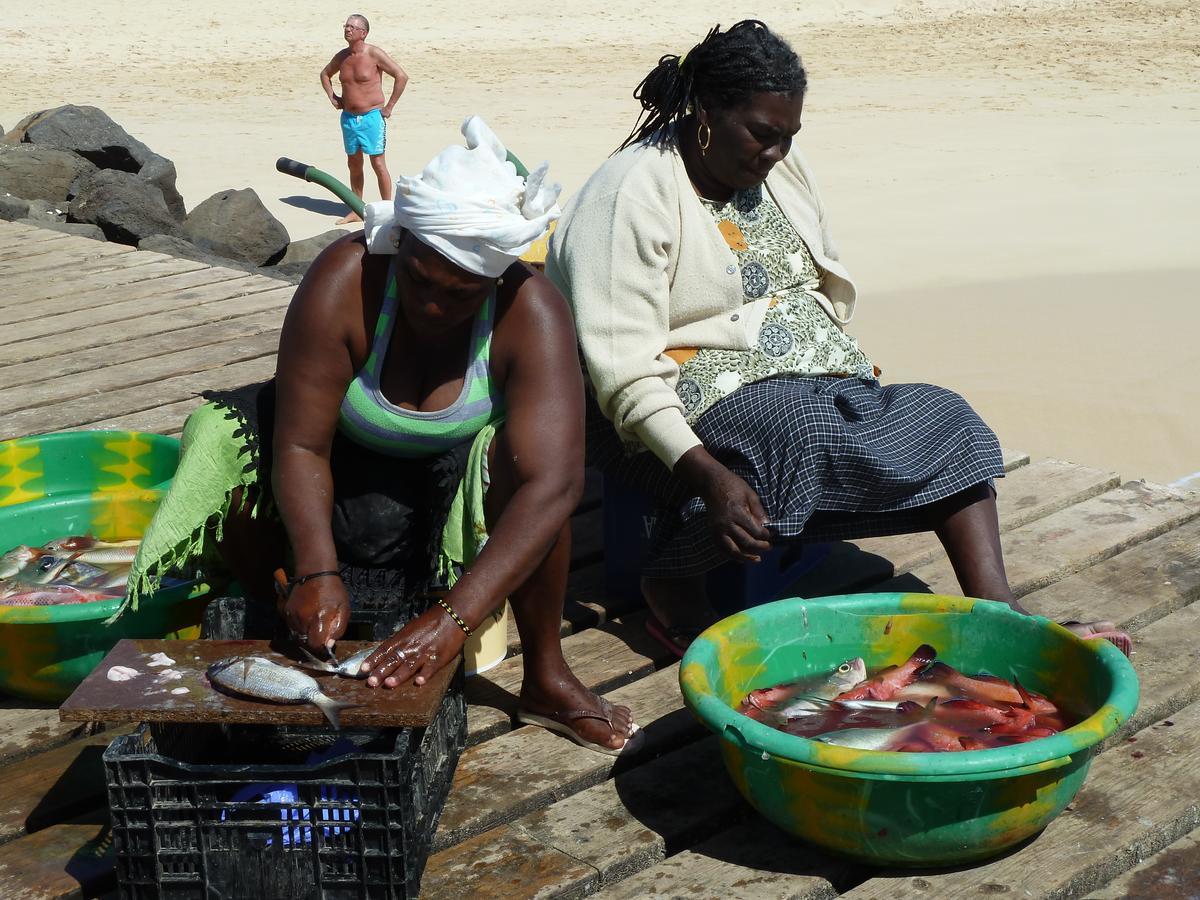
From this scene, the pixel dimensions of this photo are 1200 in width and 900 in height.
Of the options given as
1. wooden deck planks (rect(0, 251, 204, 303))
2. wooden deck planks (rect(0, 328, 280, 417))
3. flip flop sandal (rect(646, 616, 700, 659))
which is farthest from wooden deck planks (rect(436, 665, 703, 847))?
wooden deck planks (rect(0, 251, 204, 303))

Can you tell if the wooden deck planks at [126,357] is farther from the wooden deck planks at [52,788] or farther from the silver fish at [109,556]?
the wooden deck planks at [52,788]

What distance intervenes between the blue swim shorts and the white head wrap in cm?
1012

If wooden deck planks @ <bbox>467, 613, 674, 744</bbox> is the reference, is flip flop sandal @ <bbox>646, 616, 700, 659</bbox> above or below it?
above

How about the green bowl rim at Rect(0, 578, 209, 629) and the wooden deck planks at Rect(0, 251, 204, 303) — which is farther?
the wooden deck planks at Rect(0, 251, 204, 303)

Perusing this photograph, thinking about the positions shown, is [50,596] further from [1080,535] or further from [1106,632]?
[1080,535]

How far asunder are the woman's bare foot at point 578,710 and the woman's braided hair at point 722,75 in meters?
1.21

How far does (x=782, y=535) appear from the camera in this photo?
115 inches

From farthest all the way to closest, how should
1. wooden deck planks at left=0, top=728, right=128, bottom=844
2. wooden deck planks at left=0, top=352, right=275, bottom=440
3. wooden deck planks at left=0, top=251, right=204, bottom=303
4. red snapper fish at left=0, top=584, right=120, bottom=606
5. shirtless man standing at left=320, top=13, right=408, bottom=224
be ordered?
shirtless man standing at left=320, top=13, right=408, bottom=224 → wooden deck planks at left=0, top=251, right=204, bottom=303 → wooden deck planks at left=0, top=352, right=275, bottom=440 → red snapper fish at left=0, top=584, right=120, bottom=606 → wooden deck planks at left=0, top=728, right=128, bottom=844

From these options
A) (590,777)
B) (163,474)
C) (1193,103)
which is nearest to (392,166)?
(1193,103)

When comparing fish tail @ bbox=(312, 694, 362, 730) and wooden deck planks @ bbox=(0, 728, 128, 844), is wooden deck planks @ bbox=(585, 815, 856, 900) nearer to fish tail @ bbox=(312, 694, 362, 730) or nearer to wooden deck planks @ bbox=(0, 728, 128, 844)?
fish tail @ bbox=(312, 694, 362, 730)

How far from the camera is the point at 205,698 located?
220 cm

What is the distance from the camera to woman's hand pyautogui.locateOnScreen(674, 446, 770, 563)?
2.90 m

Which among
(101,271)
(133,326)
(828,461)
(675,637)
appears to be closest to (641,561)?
(675,637)

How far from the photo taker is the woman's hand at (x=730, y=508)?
114 inches
